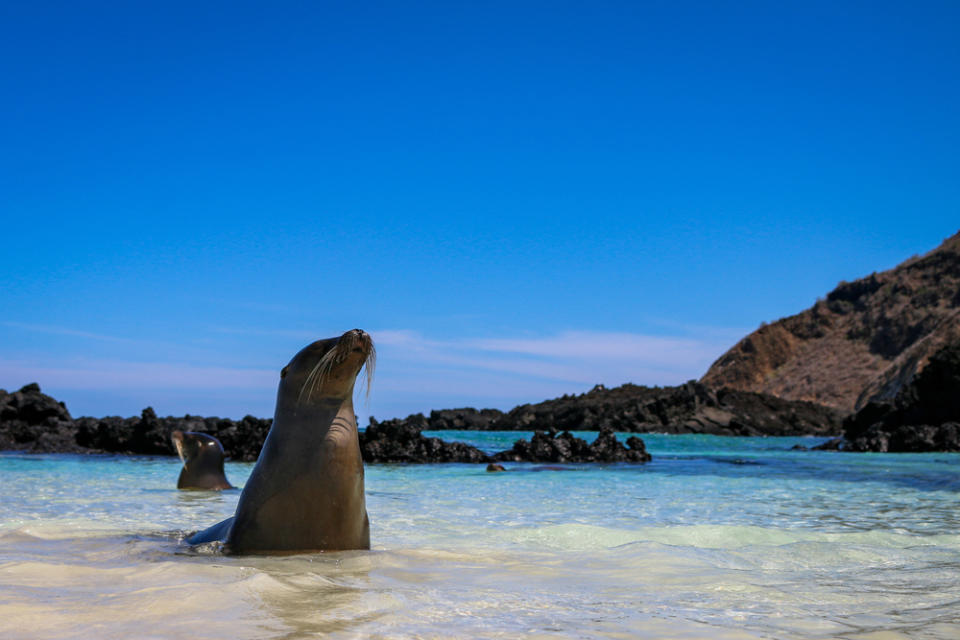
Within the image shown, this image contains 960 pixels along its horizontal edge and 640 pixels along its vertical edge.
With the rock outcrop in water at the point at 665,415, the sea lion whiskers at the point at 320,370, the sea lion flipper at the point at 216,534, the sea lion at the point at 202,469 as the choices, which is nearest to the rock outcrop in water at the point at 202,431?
the sea lion at the point at 202,469

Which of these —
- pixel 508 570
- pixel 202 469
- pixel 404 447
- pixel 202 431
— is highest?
pixel 202 431

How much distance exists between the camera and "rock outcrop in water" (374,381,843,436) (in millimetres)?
57531

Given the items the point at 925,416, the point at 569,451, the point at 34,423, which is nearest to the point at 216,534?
the point at 569,451

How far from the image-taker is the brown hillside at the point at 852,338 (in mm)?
77562

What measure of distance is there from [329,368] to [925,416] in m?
30.2

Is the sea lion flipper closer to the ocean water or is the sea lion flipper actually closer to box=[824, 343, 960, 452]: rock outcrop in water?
the ocean water

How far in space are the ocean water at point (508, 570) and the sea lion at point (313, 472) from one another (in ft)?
0.63

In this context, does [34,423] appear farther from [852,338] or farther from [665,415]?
[852,338]

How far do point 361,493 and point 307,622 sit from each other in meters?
1.97

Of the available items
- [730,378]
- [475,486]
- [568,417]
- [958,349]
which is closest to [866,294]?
[730,378]

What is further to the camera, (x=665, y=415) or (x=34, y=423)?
(x=665, y=415)

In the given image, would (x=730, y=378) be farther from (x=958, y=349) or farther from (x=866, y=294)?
(x=958, y=349)

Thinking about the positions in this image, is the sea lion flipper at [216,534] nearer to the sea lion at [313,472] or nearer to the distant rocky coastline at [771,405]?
the sea lion at [313,472]

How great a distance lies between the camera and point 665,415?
57188 millimetres
